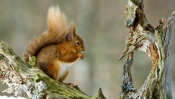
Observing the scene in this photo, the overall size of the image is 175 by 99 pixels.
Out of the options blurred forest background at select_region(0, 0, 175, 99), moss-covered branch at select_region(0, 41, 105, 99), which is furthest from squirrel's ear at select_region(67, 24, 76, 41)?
blurred forest background at select_region(0, 0, 175, 99)

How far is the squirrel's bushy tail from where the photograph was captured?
62.1 inches

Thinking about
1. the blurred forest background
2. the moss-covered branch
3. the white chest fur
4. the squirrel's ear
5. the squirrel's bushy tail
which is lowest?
the moss-covered branch

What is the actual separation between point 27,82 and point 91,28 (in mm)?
3165

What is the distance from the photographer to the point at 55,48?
5.29ft

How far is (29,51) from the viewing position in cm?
159

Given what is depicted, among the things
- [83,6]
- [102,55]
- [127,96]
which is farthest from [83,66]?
[127,96]

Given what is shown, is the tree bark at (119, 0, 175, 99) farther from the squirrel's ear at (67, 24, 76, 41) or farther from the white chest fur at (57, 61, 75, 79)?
the squirrel's ear at (67, 24, 76, 41)

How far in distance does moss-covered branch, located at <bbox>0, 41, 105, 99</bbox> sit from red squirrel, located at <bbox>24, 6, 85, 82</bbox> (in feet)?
0.70

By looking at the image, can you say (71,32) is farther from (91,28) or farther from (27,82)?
(91,28)

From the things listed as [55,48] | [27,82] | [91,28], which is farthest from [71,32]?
[91,28]

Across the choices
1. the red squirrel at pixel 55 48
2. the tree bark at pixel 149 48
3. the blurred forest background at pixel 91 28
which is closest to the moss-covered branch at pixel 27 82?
the tree bark at pixel 149 48

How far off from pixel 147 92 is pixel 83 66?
125 inches

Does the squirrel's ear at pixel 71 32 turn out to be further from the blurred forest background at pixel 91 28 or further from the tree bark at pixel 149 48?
the blurred forest background at pixel 91 28

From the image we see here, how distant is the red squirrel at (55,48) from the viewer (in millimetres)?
1542
